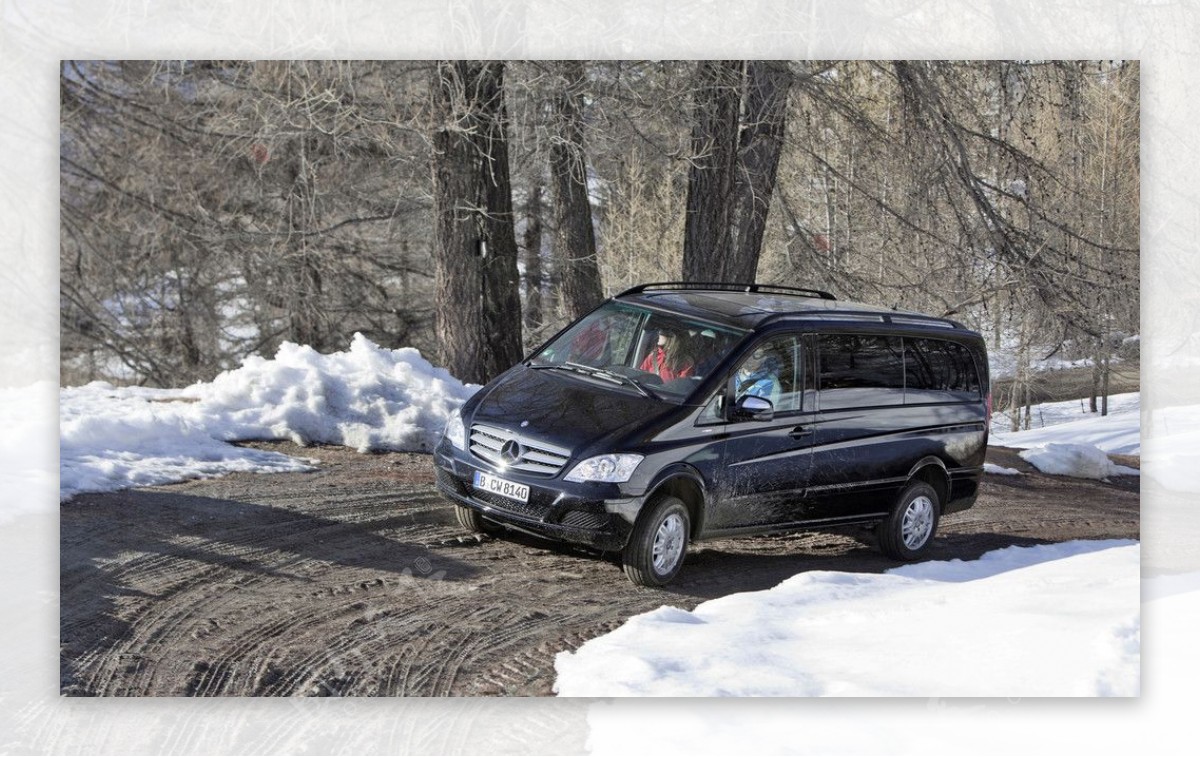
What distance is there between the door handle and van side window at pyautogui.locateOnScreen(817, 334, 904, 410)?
14 cm

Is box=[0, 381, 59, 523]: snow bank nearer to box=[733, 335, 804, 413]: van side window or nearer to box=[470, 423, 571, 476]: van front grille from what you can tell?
box=[470, 423, 571, 476]: van front grille

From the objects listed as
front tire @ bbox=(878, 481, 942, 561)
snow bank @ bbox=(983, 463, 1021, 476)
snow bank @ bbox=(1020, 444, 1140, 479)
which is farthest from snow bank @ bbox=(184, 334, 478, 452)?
snow bank @ bbox=(1020, 444, 1140, 479)

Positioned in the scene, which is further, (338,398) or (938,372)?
(338,398)

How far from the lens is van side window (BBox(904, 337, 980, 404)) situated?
7.09 m

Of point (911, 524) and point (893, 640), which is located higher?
point (911, 524)

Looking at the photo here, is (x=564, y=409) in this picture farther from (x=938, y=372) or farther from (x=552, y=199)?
(x=552, y=199)

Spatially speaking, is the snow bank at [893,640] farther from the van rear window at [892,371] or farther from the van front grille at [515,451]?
the van rear window at [892,371]

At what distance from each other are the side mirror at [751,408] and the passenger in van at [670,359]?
0.26m

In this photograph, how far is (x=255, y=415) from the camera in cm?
767

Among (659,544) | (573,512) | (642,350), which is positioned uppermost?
(642,350)

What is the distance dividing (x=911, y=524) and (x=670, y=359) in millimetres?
1420

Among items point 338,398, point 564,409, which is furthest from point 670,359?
point 338,398

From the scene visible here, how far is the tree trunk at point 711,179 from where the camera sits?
7.92m

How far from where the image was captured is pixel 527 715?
20.2 ft
